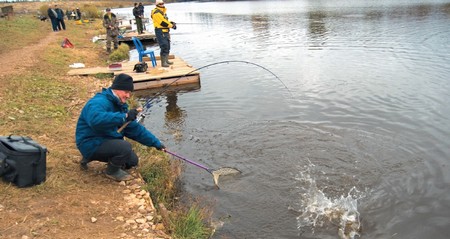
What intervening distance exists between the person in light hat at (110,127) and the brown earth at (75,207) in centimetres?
29

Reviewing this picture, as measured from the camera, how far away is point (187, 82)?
13156mm

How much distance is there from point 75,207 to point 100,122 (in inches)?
43.9

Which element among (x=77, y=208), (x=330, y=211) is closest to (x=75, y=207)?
(x=77, y=208)

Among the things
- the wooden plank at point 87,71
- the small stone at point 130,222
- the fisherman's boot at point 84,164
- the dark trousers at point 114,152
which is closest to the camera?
the small stone at point 130,222

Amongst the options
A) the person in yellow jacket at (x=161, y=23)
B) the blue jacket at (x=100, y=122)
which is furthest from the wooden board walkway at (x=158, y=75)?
the blue jacket at (x=100, y=122)

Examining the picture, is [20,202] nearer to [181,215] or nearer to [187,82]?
[181,215]

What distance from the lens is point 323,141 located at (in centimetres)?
815

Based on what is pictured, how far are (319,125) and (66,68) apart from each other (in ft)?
32.2

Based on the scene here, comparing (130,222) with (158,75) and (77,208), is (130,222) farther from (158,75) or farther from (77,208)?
(158,75)

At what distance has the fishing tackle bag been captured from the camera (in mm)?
4699

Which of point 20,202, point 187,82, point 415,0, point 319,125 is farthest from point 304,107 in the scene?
point 415,0

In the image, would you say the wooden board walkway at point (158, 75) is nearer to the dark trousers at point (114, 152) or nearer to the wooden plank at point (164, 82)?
the wooden plank at point (164, 82)

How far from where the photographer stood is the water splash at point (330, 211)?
5.39m

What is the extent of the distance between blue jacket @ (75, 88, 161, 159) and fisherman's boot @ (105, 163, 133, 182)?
0.37 meters
